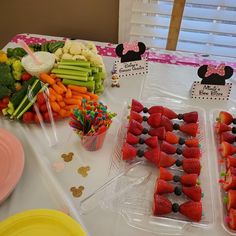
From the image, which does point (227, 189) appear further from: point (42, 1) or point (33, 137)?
point (42, 1)

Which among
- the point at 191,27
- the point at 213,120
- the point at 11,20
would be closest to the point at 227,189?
the point at 213,120

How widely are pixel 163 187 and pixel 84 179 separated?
0.22 m

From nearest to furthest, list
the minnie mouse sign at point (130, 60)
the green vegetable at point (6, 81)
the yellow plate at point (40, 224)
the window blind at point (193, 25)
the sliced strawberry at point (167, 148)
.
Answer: the yellow plate at point (40, 224), the sliced strawberry at point (167, 148), the green vegetable at point (6, 81), the minnie mouse sign at point (130, 60), the window blind at point (193, 25)

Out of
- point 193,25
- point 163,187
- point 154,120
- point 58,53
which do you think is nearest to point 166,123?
A: point 154,120

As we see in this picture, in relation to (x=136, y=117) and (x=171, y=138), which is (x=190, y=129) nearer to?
(x=171, y=138)

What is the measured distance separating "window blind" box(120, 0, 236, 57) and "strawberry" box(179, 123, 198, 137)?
0.69m

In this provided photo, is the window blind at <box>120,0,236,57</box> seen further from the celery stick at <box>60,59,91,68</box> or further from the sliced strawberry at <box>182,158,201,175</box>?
the sliced strawberry at <box>182,158,201,175</box>

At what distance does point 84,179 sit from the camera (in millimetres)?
820

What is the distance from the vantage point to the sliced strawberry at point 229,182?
76cm

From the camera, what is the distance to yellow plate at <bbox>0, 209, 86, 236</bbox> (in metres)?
0.65

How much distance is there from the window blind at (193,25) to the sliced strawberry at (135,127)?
27.5 inches

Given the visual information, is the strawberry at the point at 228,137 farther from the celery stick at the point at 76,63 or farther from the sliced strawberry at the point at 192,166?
the celery stick at the point at 76,63

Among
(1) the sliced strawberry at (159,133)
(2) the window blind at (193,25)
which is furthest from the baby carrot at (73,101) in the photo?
(2) the window blind at (193,25)

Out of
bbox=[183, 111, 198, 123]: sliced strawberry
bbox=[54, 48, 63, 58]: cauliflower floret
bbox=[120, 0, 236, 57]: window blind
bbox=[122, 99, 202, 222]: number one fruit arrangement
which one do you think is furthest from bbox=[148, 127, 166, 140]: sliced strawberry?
bbox=[120, 0, 236, 57]: window blind
